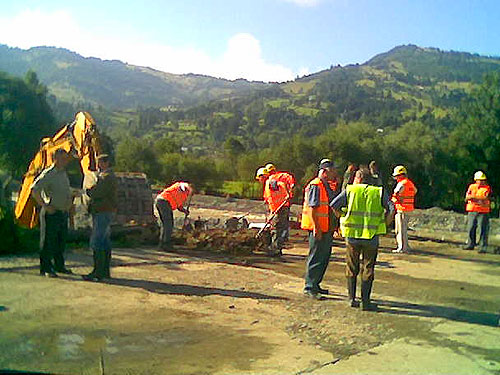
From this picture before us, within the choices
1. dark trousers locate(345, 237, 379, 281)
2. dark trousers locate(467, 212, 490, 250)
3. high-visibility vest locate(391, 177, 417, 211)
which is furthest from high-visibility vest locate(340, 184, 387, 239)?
dark trousers locate(467, 212, 490, 250)

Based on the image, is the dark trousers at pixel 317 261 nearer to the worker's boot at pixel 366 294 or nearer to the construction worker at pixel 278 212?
the worker's boot at pixel 366 294

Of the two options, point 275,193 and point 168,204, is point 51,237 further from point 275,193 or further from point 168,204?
point 275,193

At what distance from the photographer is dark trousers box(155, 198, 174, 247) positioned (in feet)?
42.7

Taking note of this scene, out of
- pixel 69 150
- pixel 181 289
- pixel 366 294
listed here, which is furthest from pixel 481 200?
pixel 69 150

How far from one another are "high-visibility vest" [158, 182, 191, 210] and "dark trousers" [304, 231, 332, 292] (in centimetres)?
470

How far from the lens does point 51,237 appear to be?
9.65 meters

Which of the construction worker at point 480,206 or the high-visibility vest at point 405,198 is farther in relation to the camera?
the construction worker at point 480,206

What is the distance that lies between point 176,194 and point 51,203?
390 centimetres

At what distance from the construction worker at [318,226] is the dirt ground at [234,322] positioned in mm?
335

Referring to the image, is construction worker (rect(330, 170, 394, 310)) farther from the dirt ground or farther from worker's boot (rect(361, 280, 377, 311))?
the dirt ground

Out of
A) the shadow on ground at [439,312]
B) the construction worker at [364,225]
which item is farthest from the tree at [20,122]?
the shadow on ground at [439,312]

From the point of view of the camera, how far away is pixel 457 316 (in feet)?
27.6

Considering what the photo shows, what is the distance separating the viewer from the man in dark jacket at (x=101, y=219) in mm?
9492

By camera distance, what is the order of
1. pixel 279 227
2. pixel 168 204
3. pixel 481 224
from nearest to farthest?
pixel 168 204 → pixel 279 227 → pixel 481 224
